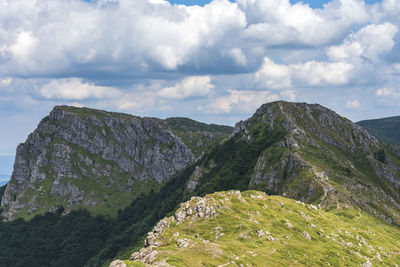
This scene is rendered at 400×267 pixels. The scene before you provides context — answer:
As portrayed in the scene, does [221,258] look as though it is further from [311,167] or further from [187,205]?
[311,167]

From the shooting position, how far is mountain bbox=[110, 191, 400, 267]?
238 feet

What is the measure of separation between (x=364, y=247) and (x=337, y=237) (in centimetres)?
882

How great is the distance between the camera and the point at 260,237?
311 feet

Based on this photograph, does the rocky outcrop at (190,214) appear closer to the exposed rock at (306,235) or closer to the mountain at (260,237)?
the mountain at (260,237)

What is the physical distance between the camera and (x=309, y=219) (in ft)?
395

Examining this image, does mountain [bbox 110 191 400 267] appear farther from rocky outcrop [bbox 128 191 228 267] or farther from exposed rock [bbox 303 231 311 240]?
exposed rock [bbox 303 231 311 240]

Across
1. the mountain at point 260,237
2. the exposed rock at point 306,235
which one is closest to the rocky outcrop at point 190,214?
the mountain at point 260,237

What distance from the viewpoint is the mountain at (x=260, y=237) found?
238ft

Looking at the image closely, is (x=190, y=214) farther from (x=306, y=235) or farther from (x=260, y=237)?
(x=306, y=235)

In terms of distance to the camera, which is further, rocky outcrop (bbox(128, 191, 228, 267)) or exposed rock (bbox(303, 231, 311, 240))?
exposed rock (bbox(303, 231, 311, 240))

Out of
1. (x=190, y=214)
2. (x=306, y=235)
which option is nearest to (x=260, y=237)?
(x=306, y=235)

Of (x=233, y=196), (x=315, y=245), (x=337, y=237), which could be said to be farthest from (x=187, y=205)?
(x=337, y=237)

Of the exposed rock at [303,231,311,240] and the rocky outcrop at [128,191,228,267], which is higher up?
the rocky outcrop at [128,191,228,267]

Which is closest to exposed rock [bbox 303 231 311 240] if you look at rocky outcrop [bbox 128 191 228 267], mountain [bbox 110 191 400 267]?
mountain [bbox 110 191 400 267]
